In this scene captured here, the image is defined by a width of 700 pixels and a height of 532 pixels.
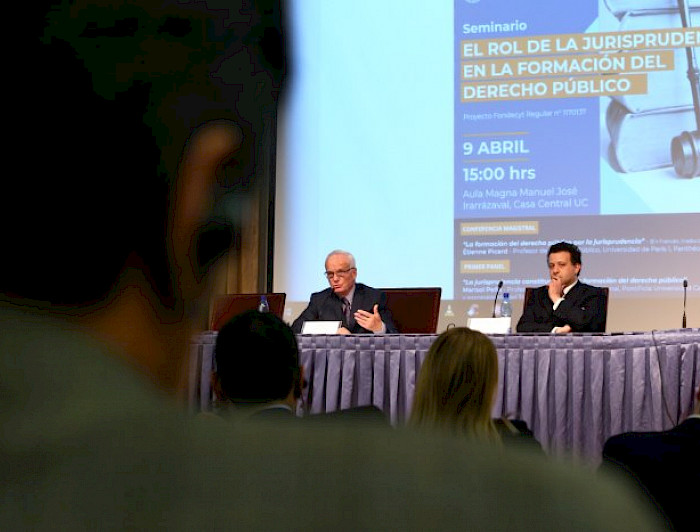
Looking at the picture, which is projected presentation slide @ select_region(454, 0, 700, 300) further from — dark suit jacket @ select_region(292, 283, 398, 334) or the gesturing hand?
the gesturing hand

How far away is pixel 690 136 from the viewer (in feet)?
21.2

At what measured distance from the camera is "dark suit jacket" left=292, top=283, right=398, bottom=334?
5.27 m

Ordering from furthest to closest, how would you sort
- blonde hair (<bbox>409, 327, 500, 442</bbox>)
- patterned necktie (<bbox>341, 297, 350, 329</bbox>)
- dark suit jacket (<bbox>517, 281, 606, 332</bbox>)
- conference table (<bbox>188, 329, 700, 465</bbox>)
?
patterned necktie (<bbox>341, 297, 350, 329</bbox>), dark suit jacket (<bbox>517, 281, 606, 332</bbox>), conference table (<bbox>188, 329, 700, 465</bbox>), blonde hair (<bbox>409, 327, 500, 442</bbox>)

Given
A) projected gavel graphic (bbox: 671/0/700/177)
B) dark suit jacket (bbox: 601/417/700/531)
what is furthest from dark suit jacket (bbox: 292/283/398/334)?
dark suit jacket (bbox: 601/417/700/531)

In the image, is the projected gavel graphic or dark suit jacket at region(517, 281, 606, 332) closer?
dark suit jacket at region(517, 281, 606, 332)

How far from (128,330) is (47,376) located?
0.06 meters

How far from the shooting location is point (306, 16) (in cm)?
709

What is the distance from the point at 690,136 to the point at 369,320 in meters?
2.74

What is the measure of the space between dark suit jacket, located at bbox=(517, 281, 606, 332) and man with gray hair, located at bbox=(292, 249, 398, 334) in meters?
0.73

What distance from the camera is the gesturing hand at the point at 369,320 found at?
200 inches

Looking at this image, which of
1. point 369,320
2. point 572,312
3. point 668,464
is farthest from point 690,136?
point 668,464

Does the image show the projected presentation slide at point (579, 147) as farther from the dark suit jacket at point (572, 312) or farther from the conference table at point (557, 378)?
the conference table at point (557, 378)

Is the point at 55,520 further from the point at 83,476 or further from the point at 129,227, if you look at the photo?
the point at 129,227

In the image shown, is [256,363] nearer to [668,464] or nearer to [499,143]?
[668,464]
